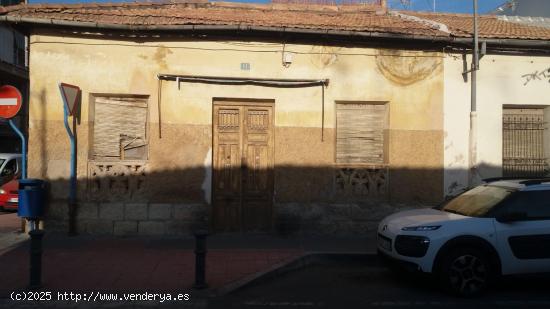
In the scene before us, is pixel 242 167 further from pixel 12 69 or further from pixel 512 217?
pixel 12 69

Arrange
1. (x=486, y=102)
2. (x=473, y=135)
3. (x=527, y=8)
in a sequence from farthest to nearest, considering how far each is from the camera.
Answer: (x=527, y=8)
(x=486, y=102)
(x=473, y=135)

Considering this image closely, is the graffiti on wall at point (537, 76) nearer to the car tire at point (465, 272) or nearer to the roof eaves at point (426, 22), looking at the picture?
the roof eaves at point (426, 22)

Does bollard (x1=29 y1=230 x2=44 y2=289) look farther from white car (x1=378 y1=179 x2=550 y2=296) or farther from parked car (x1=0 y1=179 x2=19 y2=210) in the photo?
parked car (x1=0 y1=179 x2=19 y2=210)

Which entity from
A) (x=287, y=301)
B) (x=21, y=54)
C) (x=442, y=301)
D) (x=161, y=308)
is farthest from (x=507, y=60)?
(x=21, y=54)

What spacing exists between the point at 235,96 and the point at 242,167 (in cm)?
150

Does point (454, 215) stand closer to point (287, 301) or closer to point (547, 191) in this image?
point (547, 191)

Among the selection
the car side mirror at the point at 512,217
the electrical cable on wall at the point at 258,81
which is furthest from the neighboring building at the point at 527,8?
the car side mirror at the point at 512,217

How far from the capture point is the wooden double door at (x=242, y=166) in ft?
31.3

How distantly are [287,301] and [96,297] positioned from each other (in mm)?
2427

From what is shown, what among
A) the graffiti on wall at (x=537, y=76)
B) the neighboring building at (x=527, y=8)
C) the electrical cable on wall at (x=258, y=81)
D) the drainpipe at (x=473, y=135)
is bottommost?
the drainpipe at (x=473, y=135)

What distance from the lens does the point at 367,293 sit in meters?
6.23

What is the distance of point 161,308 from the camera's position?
5.48 metres

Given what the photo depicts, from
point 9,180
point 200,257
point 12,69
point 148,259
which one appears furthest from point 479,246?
point 12,69

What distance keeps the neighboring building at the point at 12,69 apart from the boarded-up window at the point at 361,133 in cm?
1901
